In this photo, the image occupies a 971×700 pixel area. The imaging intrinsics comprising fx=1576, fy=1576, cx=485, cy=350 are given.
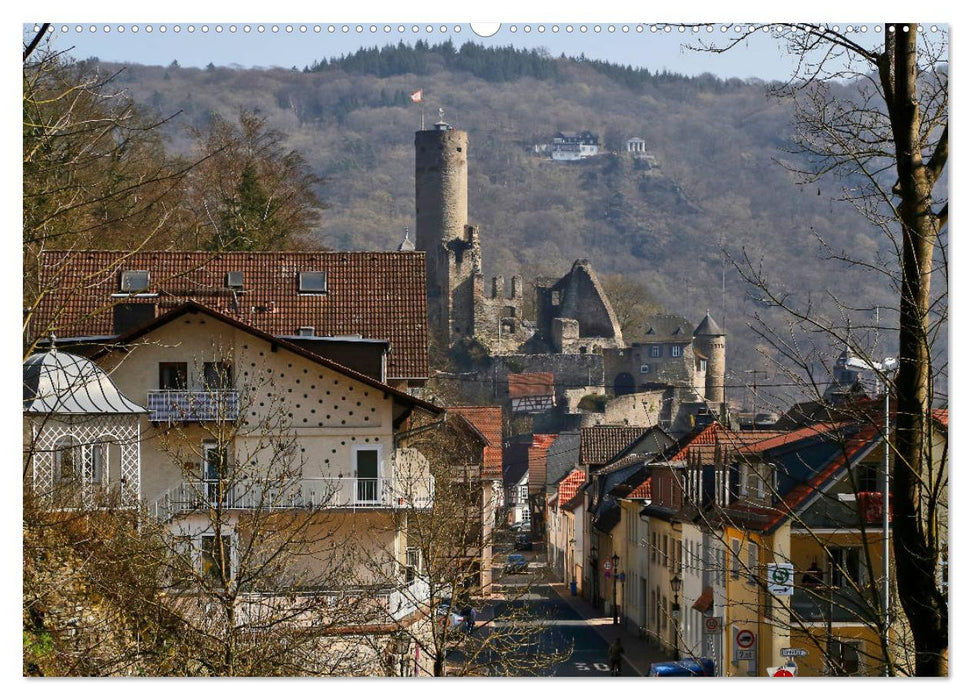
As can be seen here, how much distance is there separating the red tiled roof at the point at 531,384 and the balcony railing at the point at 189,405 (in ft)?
215

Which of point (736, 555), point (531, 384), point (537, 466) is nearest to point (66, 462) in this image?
point (736, 555)

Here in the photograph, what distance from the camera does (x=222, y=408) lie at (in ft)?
36.8

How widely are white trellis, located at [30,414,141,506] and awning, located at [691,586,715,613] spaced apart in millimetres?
4023

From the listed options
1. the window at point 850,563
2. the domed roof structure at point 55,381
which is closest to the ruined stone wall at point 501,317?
the domed roof structure at point 55,381

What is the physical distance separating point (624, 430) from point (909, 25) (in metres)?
41.4

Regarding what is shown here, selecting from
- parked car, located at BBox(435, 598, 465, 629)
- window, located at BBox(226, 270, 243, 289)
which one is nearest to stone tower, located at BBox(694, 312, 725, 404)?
window, located at BBox(226, 270, 243, 289)

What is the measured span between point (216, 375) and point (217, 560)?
435 cm

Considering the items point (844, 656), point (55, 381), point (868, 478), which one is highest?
point (55, 381)

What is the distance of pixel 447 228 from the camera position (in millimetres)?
92312

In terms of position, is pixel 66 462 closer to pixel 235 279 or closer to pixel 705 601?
pixel 705 601

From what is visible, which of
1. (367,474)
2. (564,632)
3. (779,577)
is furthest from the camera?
(564,632)

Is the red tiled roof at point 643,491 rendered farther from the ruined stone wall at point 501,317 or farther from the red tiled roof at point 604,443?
the ruined stone wall at point 501,317

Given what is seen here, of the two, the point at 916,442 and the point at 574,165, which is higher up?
the point at 574,165

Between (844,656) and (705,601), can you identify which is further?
(705,601)
